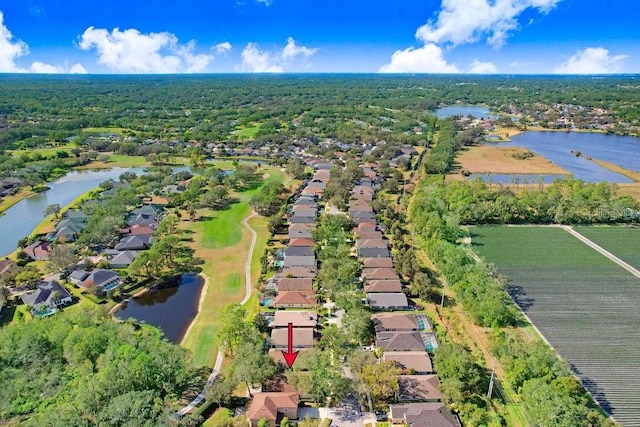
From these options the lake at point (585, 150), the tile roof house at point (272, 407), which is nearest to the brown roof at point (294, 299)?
the tile roof house at point (272, 407)

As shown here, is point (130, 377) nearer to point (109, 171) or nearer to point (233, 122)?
point (109, 171)

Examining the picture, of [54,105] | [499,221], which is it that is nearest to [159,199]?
[499,221]

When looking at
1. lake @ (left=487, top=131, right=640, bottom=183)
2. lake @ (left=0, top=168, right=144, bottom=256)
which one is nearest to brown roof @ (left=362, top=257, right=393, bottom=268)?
lake @ (left=0, top=168, right=144, bottom=256)

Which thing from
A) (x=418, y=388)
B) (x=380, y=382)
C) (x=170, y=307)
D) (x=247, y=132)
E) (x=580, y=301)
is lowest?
(x=170, y=307)

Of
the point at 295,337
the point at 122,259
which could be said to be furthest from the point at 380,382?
the point at 122,259

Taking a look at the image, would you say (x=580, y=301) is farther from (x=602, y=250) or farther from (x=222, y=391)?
(x=222, y=391)

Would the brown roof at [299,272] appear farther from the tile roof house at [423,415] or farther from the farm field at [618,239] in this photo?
the farm field at [618,239]

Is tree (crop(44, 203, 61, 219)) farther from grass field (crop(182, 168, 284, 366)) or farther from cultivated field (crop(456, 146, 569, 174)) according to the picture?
cultivated field (crop(456, 146, 569, 174))
